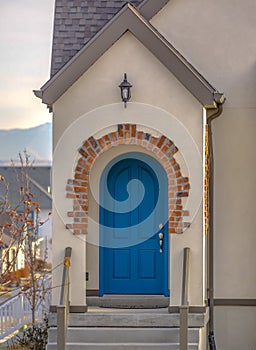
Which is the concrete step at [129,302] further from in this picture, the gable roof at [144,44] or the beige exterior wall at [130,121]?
the gable roof at [144,44]

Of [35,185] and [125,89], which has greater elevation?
[35,185]

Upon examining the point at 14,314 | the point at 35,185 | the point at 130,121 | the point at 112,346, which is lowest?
the point at 112,346

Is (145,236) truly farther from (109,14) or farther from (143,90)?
(109,14)

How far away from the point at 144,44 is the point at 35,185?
114 ft

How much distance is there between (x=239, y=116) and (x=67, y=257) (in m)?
4.09

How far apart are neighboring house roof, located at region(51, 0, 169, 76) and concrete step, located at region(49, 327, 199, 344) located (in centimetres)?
465

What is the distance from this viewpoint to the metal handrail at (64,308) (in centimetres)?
1348

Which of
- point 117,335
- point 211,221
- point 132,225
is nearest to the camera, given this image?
point 117,335

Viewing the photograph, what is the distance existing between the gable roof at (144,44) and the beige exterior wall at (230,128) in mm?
1429

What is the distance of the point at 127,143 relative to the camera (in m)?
14.5

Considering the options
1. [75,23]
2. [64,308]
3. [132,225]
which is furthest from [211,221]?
[75,23]

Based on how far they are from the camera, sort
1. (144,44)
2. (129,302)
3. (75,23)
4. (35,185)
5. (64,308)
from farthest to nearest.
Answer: (35,185)
(75,23)
(129,302)
(144,44)
(64,308)

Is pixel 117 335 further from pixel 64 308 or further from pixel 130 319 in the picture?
pixel 64 308

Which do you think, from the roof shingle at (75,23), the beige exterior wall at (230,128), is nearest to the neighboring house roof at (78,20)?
the roof shingle at (75,23)
